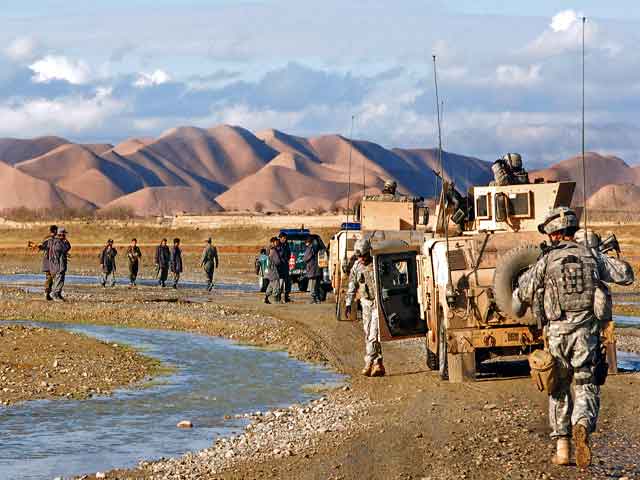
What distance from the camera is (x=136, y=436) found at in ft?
44.7

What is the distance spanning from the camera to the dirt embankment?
17334 mm

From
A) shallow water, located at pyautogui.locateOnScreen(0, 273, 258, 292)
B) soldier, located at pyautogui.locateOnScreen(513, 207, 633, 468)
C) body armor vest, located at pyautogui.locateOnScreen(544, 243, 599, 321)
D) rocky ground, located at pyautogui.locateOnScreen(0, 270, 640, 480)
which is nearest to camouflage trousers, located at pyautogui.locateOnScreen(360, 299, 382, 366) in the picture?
rocky ground, located at pyautogui.locateOnScreen(0, 270, 640, 480)

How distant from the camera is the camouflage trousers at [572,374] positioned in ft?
33.6

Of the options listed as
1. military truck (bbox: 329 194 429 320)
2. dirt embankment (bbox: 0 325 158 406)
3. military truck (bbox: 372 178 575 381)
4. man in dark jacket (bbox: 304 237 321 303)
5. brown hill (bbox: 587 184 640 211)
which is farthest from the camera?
brown hill (bbox: 587 184 640 211)

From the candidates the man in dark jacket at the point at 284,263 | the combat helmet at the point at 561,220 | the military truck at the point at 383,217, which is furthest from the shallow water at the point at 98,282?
the combat helmet at the point at 561,220

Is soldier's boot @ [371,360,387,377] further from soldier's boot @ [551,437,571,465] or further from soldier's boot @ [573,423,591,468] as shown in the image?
soldier's boot @ [573,423,591,468]

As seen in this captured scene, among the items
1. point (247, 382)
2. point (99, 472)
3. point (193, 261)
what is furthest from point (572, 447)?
point (193, 261)

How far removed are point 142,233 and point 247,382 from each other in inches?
3394

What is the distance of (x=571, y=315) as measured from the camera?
33.9 ft

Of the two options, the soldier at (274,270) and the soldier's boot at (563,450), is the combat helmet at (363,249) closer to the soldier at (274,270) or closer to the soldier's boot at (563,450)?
the soldier's boot at (563,450)

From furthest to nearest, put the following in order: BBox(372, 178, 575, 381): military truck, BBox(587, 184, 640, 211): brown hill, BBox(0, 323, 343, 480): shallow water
Answer: 1. BBox(587, 184, 640, 211): brown hill
2. BBox(372, 178, 575, 381): military truck
3. BBox(0, 323, 343, 480): shallow water

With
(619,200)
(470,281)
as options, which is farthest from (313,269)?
(619,200)

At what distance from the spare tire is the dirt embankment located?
232 inches

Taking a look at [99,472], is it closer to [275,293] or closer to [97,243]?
[275,293]
